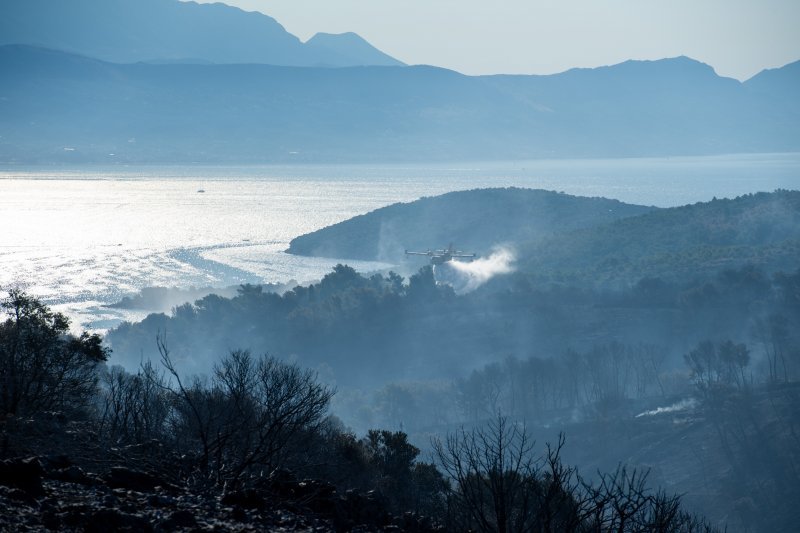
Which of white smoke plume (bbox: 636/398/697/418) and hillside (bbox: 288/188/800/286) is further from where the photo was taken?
hillside (bbox: 288/188/800/286)

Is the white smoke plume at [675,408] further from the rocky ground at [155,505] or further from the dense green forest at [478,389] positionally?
the rocky ground at [155,505]

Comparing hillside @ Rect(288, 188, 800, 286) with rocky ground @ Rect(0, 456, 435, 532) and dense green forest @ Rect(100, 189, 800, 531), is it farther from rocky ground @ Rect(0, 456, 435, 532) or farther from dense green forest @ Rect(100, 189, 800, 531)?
rocky ground @ Rect(0, 456, 435, 532)

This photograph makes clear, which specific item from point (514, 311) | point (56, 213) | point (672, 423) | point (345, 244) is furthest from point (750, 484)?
point (56, 213)

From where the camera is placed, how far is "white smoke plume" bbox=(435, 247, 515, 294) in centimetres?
11238

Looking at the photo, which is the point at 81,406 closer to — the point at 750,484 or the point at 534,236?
the point at 750,484

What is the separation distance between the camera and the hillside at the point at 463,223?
155625 millimetres

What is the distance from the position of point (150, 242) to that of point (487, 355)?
85.4 meters

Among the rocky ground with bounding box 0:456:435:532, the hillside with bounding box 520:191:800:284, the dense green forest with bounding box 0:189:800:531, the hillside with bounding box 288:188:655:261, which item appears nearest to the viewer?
the rocky ground with bounding box 0:456:435:532

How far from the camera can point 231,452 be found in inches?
712

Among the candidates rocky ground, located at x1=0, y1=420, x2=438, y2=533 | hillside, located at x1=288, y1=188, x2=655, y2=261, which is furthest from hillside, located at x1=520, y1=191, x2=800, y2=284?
rocky ground, located at x1=0, y1=420, x2=438, y2=533

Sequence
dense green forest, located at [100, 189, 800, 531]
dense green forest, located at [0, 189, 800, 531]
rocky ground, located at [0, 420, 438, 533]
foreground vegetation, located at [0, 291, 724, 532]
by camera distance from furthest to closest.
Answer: dense green forest, located at [100, 189, 800, 531] < dense green forest, located at [0, 189, 800, 531] < foreground vegetation, located at [0, 291, 724, 532] < rocky ground, located at [0, 420, 438, 533]

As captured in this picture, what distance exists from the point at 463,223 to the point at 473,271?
49.5 m

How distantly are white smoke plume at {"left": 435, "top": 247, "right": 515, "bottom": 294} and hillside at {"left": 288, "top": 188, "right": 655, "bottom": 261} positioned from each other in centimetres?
2286

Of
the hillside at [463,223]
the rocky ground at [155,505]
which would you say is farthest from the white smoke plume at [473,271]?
the rocky ground at [155,505]
